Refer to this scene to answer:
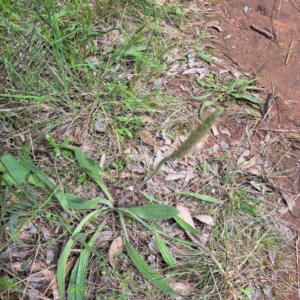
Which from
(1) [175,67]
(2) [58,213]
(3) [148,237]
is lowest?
(3) [148,237]

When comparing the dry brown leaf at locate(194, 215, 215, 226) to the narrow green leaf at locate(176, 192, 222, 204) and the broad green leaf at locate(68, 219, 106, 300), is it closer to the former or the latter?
the narrow green leaf at locate(176, 192, 222, 204)

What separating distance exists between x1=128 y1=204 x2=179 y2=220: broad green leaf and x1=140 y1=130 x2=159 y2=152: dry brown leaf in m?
0.48

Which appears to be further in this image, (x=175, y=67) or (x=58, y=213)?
(x=175, y=67)

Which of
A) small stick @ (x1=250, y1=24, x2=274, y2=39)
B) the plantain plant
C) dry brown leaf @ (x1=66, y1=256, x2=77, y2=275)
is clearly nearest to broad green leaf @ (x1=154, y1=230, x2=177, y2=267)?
the plantain plant

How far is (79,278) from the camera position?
Result: 1.73 metres

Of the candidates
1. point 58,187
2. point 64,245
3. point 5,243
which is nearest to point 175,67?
point 58,187

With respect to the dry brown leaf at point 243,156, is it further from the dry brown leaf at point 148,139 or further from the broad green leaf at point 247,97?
the dry brown leaf at point 148,139

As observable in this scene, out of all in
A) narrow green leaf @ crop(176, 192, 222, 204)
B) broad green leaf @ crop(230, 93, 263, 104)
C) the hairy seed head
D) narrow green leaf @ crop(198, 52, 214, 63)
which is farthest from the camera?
narrow green leaf @ crop(198, 52, 214, 63)

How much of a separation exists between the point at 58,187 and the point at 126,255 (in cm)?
53

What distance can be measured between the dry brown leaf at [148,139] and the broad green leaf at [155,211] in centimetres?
48

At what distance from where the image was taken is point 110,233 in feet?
6.24

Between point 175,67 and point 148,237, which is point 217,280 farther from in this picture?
point 175,67

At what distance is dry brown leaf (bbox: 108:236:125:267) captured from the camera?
1.83 metres

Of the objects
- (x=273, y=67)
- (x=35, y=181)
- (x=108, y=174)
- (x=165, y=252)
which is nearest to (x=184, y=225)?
(x=165, y=252)
